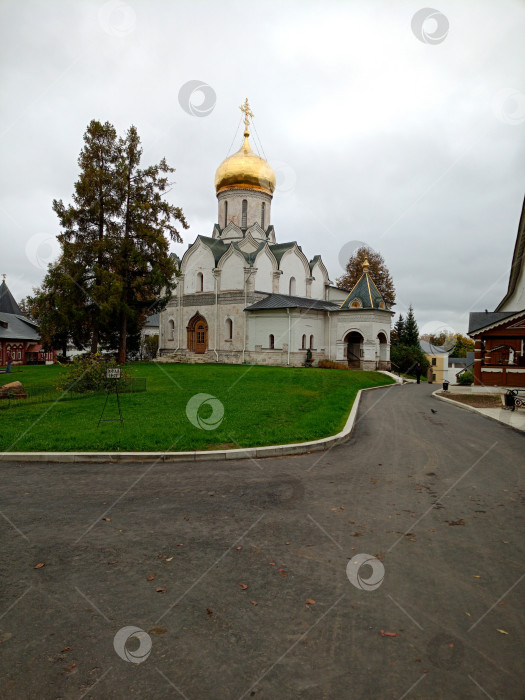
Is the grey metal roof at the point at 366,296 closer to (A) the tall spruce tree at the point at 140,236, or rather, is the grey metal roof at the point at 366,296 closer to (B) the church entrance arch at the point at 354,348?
(B) the church entrance arch at the point at 354,348

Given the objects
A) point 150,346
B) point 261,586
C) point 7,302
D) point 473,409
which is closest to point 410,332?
point 150,346

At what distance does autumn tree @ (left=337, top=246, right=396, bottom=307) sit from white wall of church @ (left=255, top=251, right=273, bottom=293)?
40.7ft

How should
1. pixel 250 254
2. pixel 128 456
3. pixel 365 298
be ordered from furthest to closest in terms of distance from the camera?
pixel 250 254, pixel 365 298, pixel 128 456

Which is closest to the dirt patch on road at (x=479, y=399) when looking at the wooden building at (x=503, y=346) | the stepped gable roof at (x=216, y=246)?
the wooden building at (x=503, y=346)

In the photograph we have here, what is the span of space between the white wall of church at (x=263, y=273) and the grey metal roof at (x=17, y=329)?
67.9 feet

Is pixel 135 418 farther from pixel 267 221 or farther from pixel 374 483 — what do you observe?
pixel 267 221

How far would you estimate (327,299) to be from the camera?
44.4 metres

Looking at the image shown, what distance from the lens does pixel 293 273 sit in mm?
40688

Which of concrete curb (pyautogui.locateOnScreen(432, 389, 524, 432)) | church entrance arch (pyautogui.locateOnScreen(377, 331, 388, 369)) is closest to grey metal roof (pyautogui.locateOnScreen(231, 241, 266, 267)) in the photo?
church entrance arch (pyautogui.locateOnScreen(377, 331, 388, 369))

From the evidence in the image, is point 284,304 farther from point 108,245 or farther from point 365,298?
point 108,245

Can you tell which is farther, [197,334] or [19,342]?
[197,334]

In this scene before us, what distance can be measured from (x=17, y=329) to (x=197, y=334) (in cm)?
1587

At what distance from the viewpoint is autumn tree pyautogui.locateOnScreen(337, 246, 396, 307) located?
4853cm

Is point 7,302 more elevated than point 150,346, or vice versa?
point 7,302
